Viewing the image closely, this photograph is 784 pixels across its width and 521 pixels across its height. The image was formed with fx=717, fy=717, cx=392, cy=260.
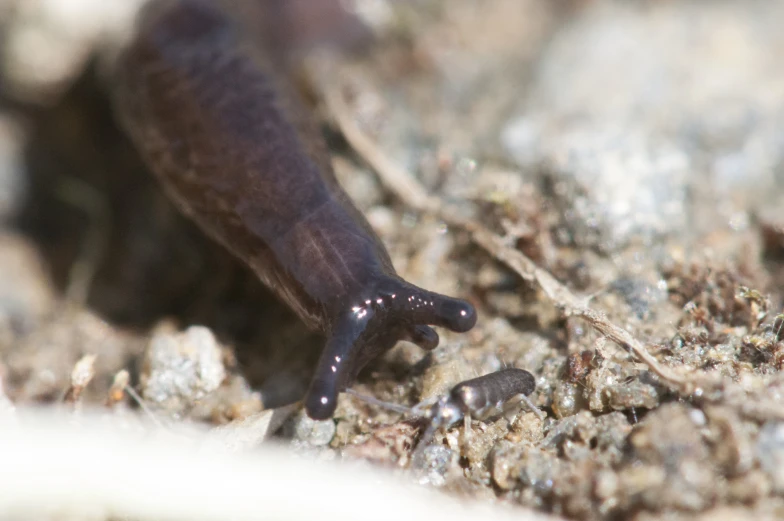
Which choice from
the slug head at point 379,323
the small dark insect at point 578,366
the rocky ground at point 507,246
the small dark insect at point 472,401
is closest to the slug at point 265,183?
the slug head at point 379,323

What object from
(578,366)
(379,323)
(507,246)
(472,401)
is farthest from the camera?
(507,246)

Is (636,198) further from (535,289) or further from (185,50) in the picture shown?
(185,50)

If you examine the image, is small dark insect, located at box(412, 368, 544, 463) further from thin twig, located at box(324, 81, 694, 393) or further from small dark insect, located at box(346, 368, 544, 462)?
thin twig, located at box(324, 81, 694, 393)

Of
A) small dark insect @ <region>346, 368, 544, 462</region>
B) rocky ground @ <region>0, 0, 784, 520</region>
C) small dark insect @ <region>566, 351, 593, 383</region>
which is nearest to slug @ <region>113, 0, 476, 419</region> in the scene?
small dark insect @ <region>346, 368, 544, 462</region>

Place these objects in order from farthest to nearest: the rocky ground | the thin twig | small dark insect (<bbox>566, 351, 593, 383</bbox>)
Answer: small dark insect (<bbox>566, 351, 593, 383</bbox>)
the thin twig
the rocky ground

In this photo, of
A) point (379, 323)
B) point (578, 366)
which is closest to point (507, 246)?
point (578, 366)

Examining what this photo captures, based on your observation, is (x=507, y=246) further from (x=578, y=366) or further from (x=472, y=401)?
(x=472, y=401)

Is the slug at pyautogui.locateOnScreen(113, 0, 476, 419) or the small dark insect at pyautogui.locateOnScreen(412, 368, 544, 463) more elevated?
the slug at pyautogui.locateOnScreen(113, 0, 476, 419)
